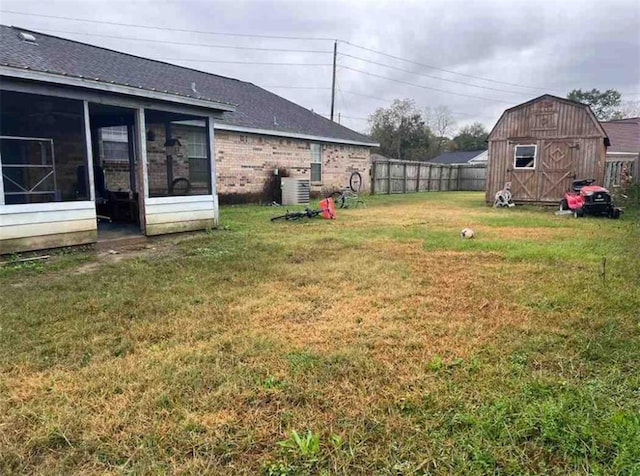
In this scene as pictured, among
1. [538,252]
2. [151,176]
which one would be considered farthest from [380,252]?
[151,176]

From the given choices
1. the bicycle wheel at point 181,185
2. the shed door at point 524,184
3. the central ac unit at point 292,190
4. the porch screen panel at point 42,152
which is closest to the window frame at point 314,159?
the central ac unit at point 292,190

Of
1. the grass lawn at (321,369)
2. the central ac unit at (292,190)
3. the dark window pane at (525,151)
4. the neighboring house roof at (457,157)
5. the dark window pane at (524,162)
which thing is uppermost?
the neighboring house roof at (457,157)

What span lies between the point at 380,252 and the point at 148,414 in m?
4.40

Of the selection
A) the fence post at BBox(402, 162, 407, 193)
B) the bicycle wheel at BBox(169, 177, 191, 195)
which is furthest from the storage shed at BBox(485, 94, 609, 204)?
the bicycle wheel at BBox(169, 177, 191, 195)

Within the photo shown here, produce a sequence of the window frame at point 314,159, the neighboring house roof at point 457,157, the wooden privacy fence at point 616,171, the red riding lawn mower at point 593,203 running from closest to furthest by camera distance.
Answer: the red riding lawn mower at point 593,203 → the wooden privacy fence at point 616,171 → the window frame at point 314,159 → the neighboring house roof at point 457,157

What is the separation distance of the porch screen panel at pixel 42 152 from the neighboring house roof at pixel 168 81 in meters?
0.97

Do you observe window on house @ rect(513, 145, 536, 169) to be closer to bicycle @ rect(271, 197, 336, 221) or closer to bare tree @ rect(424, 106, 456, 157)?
bicycle @ rect(271, 197, 336, 221)

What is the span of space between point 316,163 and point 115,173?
26.7 ft

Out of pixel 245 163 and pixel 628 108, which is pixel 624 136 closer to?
pixel 245 163

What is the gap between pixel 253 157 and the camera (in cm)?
1330

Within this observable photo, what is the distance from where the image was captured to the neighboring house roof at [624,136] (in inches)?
801

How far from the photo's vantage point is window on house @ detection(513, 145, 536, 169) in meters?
13.6

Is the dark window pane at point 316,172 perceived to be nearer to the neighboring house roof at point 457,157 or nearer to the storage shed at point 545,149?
the storage shed at point 545,149

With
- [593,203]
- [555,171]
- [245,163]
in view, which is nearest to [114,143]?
[245,163]
